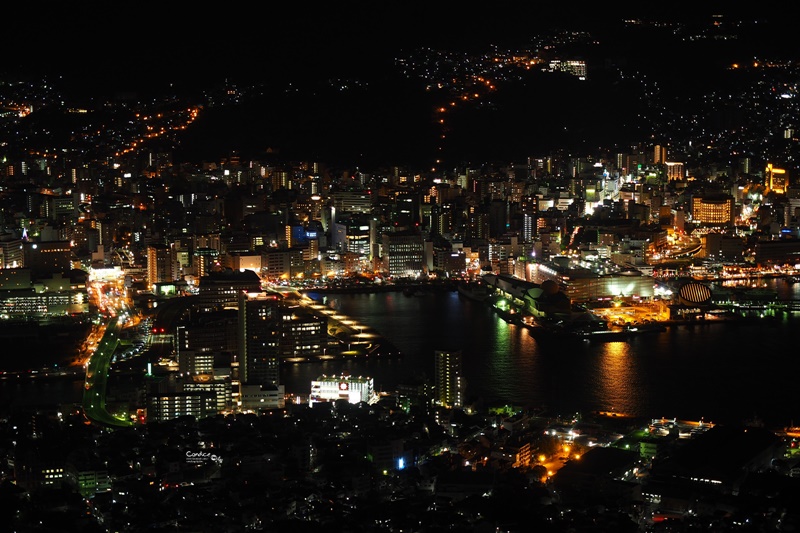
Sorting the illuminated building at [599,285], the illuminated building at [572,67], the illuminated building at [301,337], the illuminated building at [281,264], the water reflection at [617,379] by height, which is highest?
the illuminated building at [572,67]

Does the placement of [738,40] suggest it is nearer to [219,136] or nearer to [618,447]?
[219,136]

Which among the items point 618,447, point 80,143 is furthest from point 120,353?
point 80,143

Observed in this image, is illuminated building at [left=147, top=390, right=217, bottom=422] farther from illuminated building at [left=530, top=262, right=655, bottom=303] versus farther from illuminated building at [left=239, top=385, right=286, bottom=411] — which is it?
illuminated building at [left=530, top=262, right=655, bottom=303]

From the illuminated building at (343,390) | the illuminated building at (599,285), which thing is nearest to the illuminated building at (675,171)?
the illuminated building at (599,285)

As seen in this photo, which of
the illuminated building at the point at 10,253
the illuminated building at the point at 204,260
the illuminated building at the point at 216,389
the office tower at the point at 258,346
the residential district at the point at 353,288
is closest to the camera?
the residential district at the point at 353,288

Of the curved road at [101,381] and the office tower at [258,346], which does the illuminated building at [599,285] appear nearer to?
the office tower at [258,346]

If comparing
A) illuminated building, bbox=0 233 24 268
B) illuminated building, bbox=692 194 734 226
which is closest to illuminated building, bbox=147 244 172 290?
illuminated building, bbox=0 233 24 268

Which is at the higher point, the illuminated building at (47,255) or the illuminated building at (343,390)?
the illuminated building at (47,255)
